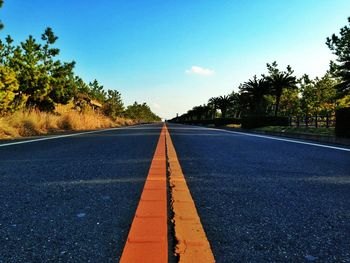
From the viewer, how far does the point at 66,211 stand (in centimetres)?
232

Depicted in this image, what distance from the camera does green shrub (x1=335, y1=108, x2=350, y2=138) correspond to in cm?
1158

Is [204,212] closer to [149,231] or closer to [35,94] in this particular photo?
[149,231]

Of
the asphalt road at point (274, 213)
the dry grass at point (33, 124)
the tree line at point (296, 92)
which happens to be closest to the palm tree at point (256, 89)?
the tree line at point (296, 92)

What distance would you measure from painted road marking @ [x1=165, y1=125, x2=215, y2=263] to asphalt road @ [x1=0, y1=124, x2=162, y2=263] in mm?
287

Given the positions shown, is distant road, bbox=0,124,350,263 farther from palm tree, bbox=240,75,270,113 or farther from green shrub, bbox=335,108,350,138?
palm tree, bbox=240,75,270,113

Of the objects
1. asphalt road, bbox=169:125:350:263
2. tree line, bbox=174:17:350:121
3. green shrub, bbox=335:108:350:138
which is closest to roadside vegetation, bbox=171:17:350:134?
tree line, bbox=174:17:350:121

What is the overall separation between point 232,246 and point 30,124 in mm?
14437

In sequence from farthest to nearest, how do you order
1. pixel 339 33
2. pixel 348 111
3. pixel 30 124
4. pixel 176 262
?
pixel 339 33
pixel 30 124
pixel 348 111
pixel 176 262

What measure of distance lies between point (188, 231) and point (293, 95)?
230 feet

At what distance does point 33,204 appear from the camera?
249 centimetres

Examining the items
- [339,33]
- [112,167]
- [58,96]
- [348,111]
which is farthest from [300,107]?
[112,167]

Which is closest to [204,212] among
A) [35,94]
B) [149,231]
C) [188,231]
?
[188,231]

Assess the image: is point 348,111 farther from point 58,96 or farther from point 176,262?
point 58,96

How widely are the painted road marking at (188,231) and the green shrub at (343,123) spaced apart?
10278 millimetres
